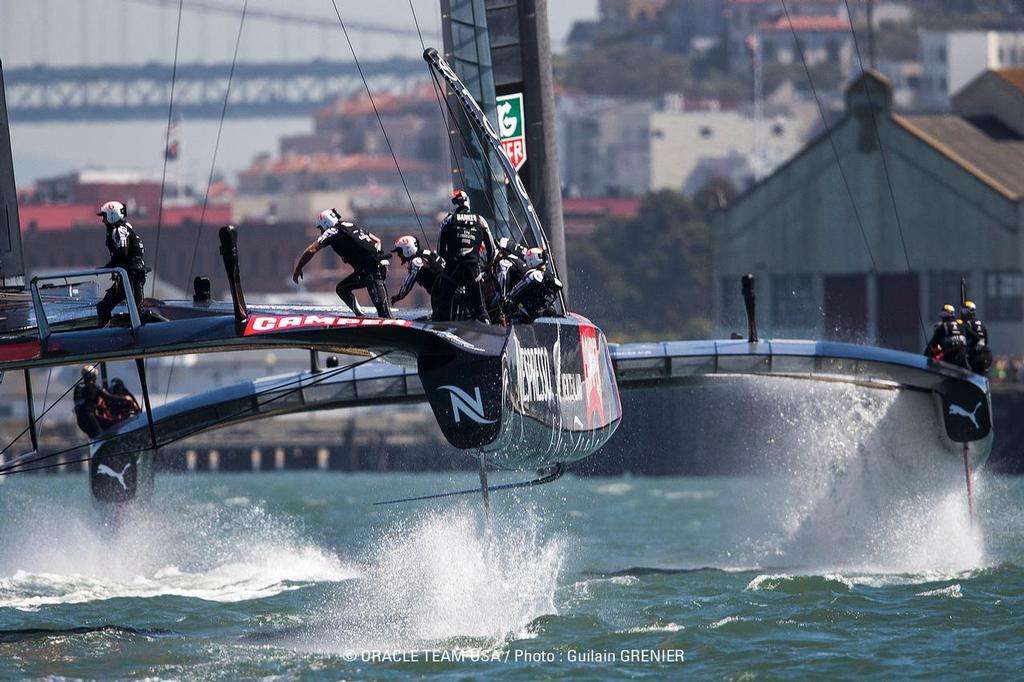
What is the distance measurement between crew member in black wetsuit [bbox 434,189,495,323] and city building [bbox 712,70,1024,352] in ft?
87.8

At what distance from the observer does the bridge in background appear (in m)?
152

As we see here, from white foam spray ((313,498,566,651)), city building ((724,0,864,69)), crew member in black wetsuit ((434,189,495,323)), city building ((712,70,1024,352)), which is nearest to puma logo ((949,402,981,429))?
white foam spray ((313,498,566,651))

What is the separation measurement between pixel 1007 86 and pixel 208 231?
1661 inches

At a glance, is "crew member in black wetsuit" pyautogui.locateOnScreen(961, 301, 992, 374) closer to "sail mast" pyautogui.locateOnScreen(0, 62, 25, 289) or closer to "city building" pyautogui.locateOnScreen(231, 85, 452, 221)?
"sail mast" pyautogui.locateOnScreen(0, 62, 25, 289)

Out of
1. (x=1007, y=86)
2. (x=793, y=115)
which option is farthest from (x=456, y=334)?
(x=793, y=115)

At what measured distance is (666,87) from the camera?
11694 centimetres

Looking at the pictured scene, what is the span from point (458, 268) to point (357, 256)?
69 cm

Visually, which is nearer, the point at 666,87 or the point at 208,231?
the point at 208,231

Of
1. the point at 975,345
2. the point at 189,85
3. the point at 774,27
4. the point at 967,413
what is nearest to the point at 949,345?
the point at 975,345

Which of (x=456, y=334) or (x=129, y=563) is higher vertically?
(x=456, y=334)

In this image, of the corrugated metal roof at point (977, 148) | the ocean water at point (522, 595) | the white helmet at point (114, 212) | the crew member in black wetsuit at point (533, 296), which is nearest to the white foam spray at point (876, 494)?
the ocean water at point (522, 595)

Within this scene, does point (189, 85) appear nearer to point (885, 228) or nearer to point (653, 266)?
point (653, 266)

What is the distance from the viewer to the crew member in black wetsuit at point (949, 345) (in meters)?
16.7

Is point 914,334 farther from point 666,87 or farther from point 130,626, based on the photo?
point 666,87
